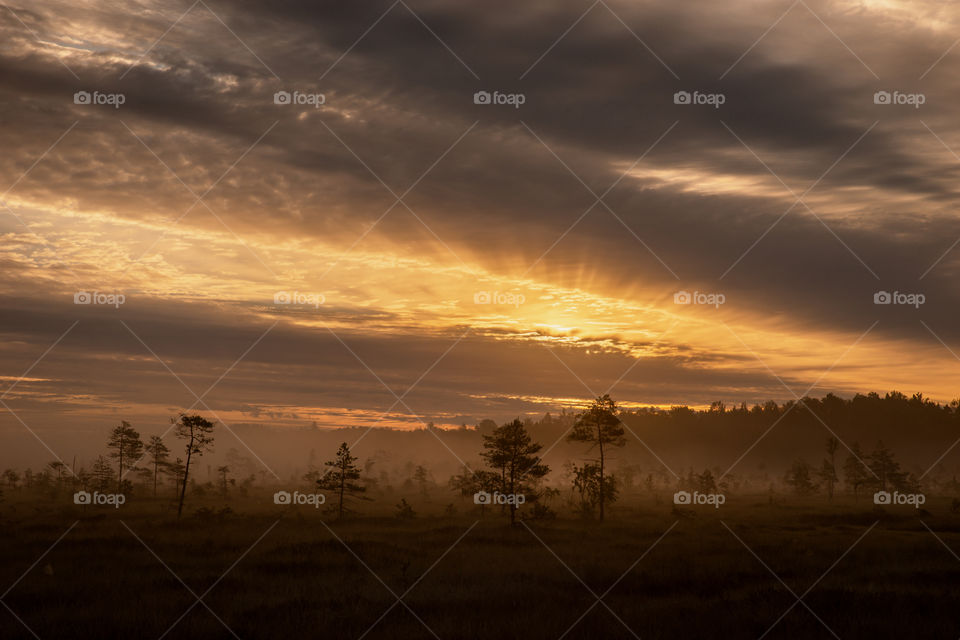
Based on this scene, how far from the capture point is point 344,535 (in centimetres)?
3347

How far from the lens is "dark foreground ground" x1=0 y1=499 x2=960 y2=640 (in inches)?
546

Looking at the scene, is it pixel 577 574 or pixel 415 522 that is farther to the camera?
pixel 415 522

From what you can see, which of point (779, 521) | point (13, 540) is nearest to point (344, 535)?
point (13, 540)

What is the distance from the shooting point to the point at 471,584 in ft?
62.1

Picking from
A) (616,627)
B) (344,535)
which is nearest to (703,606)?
(616,627)

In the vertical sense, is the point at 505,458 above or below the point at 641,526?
above

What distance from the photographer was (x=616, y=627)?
1397cm

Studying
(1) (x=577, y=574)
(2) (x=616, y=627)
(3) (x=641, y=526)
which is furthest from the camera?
(3) (x=641, y=526)

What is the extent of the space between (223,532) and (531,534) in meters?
15.9

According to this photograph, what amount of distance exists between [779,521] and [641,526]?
12302 millimetres

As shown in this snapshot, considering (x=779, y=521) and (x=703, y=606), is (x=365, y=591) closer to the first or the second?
(x=703, y=606)

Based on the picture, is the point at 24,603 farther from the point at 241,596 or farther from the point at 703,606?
the point at 703,606

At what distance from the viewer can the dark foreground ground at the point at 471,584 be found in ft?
45.5

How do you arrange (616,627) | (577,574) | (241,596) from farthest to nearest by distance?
(577,574) → (241,596) → (616,627)
